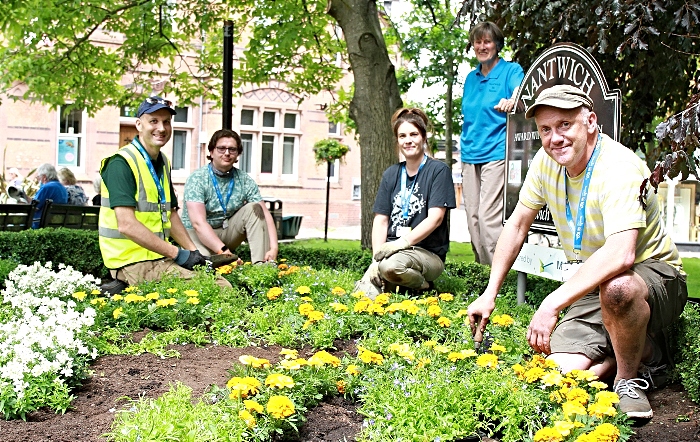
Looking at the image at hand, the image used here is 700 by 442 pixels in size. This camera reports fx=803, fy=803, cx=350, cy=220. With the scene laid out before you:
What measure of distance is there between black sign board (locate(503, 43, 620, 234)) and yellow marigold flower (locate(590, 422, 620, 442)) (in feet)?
9.11

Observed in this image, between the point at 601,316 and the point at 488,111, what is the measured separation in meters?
3.39

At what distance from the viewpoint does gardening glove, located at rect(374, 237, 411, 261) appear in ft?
20.3

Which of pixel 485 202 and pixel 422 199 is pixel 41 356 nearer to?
pixel 422 199

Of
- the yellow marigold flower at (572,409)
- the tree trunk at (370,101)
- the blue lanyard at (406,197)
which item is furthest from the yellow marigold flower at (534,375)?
the tree trunk at (370,101)

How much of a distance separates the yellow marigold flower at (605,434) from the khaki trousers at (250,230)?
5061 millimetres

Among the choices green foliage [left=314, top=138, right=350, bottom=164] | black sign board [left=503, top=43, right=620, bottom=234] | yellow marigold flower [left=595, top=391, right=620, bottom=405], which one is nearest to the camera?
yellow marigold flower [left=595, top=391, right=620, bottom=405]

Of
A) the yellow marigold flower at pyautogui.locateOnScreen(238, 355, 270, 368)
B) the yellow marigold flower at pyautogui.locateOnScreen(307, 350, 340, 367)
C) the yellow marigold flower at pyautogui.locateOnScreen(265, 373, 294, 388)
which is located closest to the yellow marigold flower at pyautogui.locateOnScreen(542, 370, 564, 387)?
the yellow marigold flower at pyautogui.locateOnScreen(307, 350, 340, 367)

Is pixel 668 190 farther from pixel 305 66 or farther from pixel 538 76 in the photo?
pixel 538 76

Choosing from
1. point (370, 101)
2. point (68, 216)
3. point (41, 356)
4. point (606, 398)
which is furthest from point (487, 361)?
point (68, 216)

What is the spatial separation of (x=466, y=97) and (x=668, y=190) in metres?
22.1

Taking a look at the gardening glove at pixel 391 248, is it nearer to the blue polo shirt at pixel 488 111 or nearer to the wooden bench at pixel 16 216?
the blue polo shirt at pixel 488 111

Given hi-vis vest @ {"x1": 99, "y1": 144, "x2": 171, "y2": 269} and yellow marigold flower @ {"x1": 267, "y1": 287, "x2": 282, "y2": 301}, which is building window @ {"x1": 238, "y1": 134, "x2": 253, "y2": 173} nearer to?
hi-vis vest @ {"x1": 99, "y1": 144, "x2": 171, "y2": 269}

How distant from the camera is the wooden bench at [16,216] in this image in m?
10.3

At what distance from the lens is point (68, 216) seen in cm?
1132
